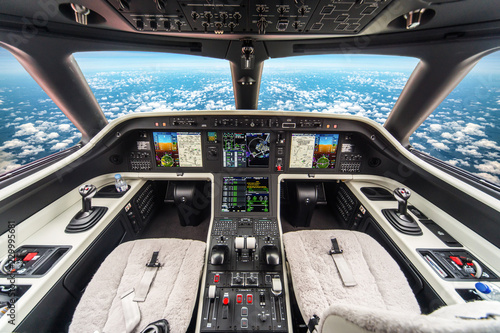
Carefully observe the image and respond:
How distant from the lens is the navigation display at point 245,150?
2.25 meters

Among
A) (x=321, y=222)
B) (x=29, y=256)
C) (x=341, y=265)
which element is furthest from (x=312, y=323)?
(x=29, y=256)

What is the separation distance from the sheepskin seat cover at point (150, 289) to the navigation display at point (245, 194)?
0.67 metres

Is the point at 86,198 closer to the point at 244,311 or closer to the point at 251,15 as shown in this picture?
the point at 244,311

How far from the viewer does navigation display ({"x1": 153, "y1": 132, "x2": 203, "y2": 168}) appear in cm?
227

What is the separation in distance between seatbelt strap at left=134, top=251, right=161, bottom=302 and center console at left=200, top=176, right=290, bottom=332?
0.42m

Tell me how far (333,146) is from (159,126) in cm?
206

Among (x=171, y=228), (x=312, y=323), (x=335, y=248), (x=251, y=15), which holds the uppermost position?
(x=251, y=15)

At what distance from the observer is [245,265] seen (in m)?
1.73

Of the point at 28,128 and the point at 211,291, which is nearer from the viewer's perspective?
the point at 211,291

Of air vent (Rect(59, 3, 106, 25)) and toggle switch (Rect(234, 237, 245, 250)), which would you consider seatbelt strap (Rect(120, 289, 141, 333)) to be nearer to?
toggle switch (Rect(234, 237, 245, 250))

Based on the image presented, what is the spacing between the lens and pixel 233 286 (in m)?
1.57

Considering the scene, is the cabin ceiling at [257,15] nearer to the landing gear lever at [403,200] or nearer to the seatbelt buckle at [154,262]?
the landing gear lever at [403,200]

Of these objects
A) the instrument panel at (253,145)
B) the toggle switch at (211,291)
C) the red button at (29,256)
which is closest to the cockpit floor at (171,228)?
the instrument panel at (253,145)

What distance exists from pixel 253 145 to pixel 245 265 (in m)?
1.28
